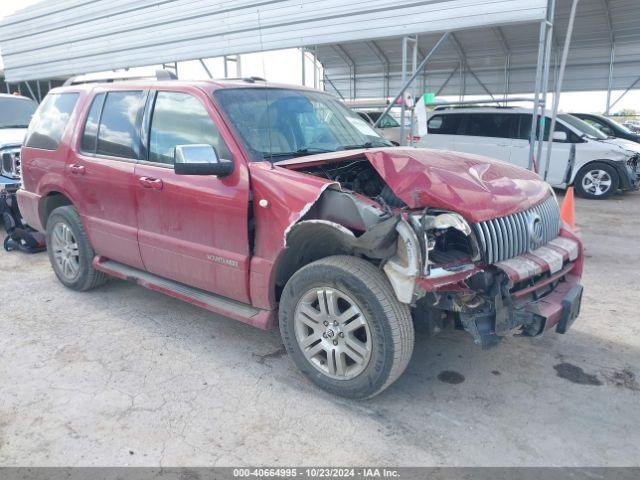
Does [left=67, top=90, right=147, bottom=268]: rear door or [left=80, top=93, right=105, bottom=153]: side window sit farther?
[left=80, top=93, right=105, bottom=153]: side window

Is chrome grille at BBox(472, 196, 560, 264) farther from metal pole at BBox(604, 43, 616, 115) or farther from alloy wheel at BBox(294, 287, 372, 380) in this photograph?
metal pole at BBox(604, 43, 616, 115)

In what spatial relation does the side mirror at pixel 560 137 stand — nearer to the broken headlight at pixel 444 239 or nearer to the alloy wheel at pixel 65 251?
the broken headlight at pixel 444 239

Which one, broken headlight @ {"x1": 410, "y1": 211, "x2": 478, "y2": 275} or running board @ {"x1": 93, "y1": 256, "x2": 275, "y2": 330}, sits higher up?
broken headlight @ {"x1": 410, "y1": 211, "x2": 478, "y2": 275}

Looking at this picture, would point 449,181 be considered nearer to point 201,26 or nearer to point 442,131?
point 442,131

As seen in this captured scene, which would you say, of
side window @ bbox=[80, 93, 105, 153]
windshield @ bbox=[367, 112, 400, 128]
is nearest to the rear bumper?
side window @ bbox=[80, 93, 105, 153]

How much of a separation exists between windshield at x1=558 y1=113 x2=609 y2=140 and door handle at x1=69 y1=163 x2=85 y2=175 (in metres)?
9.85

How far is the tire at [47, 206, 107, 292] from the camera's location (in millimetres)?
4676

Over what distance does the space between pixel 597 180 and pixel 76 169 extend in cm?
990

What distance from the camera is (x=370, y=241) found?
9.10 feet

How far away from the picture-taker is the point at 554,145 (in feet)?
35.5

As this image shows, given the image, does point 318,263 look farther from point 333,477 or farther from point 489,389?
point 489,389

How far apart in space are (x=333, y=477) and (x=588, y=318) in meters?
2.92

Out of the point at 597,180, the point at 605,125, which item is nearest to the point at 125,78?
the point at 597,180

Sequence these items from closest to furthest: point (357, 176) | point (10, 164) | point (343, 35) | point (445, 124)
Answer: point (357, 176), point (10, 164), point (343, 35), point (445, 124)
